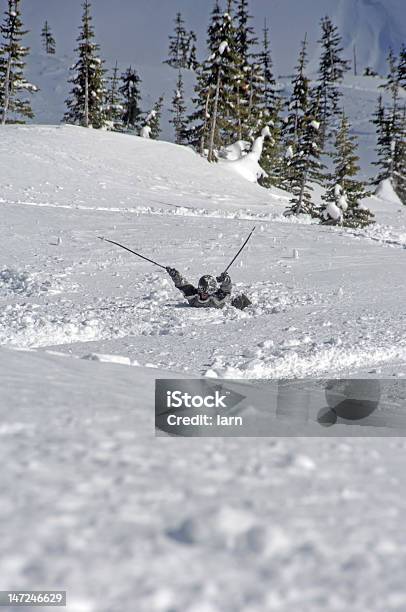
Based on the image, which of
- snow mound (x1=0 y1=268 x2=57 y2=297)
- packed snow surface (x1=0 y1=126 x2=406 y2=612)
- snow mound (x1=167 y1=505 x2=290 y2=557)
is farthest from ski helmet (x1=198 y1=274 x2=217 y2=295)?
snow mound (x1=167 y1=505 x2=290 y2=557)

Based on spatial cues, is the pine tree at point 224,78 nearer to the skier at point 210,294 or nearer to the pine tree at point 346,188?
the pine tree at point 346,188

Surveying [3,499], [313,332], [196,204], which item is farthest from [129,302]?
[196,204]

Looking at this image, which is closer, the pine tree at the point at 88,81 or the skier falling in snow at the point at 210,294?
the skier falling in snow at the point at 210,294

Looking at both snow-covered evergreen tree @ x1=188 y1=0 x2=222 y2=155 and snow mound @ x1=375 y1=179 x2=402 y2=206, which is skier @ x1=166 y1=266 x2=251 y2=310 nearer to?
snow-covered evergreen tree @ x1=188 y1=0 x2=222 y2=155

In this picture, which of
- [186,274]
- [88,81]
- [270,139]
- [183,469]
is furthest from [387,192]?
[183,469]

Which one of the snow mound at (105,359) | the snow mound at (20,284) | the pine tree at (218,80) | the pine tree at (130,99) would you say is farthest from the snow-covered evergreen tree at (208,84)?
the snow mound at (105,359)

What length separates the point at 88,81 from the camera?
4072cm

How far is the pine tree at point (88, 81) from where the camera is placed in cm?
3862

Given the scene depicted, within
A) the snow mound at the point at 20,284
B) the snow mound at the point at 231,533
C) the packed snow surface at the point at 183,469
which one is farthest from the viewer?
the snow mound at the point at 20,284

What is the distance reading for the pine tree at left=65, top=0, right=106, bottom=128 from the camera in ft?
127

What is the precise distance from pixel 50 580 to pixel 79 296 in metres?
8.30

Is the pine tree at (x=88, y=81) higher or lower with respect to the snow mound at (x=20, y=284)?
higher

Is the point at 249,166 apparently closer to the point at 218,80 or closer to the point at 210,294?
the point at 218,80

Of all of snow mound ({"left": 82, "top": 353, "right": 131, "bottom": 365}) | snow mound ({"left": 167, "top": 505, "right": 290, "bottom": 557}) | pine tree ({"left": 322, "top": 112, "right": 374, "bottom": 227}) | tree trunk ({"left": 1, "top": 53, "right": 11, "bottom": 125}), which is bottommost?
snow mound ({"left": 82, "top": 353, "right": 131, "bottom": 365})
